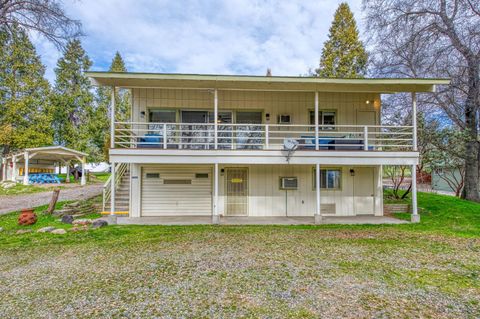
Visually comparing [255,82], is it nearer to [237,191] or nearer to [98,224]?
[237,191]

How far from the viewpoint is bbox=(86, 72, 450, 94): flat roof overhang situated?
340 inches

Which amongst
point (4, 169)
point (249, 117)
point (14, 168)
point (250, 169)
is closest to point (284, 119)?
point (249, 117)

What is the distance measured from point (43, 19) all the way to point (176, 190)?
8.74 m

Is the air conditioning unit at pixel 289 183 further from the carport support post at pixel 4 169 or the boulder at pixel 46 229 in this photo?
the carport support post at pixel 4 169

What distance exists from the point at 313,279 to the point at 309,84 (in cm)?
681

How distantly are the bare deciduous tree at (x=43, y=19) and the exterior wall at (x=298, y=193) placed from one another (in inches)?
273

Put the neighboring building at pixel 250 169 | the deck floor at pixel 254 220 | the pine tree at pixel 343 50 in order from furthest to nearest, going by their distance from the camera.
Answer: the pine tree at pixel 343 50 → the neighboring building at pixel 250 169 → the deck floor at pixel 254 220

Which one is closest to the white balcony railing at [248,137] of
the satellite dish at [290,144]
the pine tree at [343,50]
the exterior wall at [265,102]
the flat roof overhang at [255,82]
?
the exterior wall at [265,102]

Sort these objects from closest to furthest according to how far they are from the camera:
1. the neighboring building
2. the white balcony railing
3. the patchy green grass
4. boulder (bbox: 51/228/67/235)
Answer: boulder (bbox: 51/228/67/235) < the white balcony railing < the neighboring building < the patchy green grass

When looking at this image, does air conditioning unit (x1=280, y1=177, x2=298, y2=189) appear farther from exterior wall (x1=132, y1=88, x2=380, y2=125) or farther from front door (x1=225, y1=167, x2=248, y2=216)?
exterior wall (x1=132, y1=88, x2=380, y2=125)

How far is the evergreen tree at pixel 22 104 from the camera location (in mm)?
24398

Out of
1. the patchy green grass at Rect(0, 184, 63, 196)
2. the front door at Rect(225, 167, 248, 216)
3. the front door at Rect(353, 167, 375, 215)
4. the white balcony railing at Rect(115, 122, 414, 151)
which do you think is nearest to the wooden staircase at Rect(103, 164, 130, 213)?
the white balcony railing at Rect(115, 122, 414, 151)

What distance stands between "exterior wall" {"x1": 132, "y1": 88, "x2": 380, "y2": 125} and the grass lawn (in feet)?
17.1

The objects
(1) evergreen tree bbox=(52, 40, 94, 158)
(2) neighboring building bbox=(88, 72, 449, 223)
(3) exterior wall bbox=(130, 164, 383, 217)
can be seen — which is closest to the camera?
(2) neighboring building bbox=(88, 72, 449, 223)
